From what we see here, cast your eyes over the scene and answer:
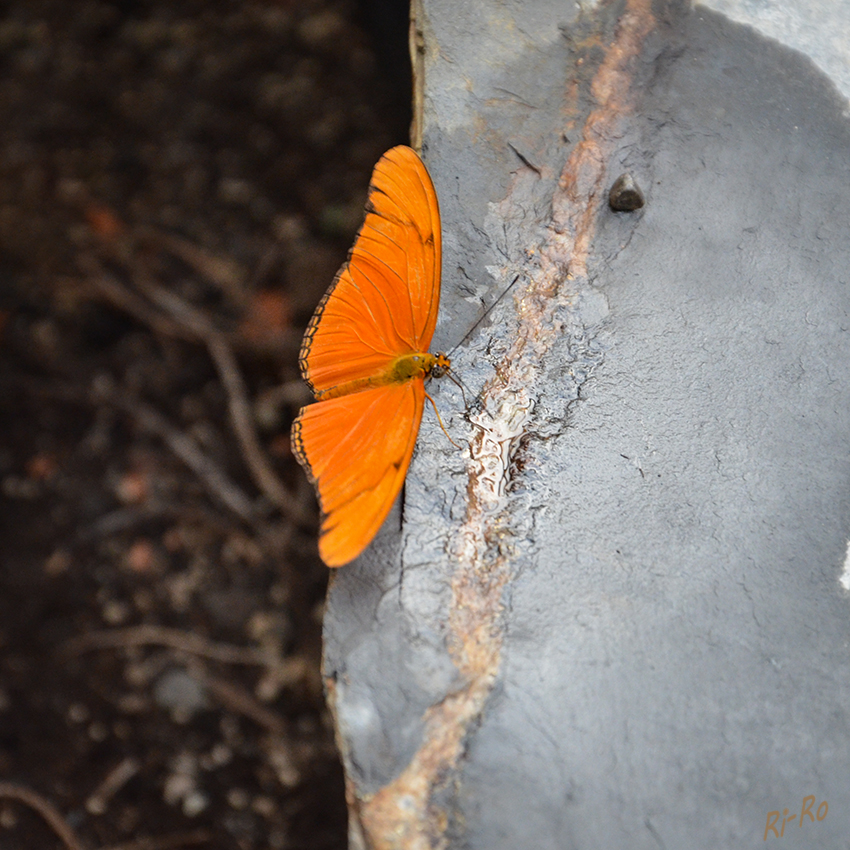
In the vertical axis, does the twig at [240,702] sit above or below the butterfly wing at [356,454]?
Result: below

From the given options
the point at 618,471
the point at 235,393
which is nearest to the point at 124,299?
the point at 235,393

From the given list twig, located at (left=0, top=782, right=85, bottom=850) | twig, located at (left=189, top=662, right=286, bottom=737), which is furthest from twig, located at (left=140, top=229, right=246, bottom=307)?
twig, located at (left=0, top=782, right=85, bottom=850)

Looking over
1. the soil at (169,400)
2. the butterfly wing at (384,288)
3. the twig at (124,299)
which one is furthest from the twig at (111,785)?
the butterfly wing at (384,288)

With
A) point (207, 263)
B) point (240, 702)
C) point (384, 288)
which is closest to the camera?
point (384, 288)

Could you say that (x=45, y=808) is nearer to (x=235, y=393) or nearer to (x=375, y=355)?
(x=235, y=393)

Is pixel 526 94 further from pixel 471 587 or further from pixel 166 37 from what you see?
pixel 166 37

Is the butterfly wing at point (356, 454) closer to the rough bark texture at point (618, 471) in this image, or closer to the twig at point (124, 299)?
the rough bark texture at point (618, 471)

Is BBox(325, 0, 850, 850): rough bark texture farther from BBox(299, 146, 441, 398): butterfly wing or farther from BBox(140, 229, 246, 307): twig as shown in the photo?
BBox(140, 229, 246, 307): twig
